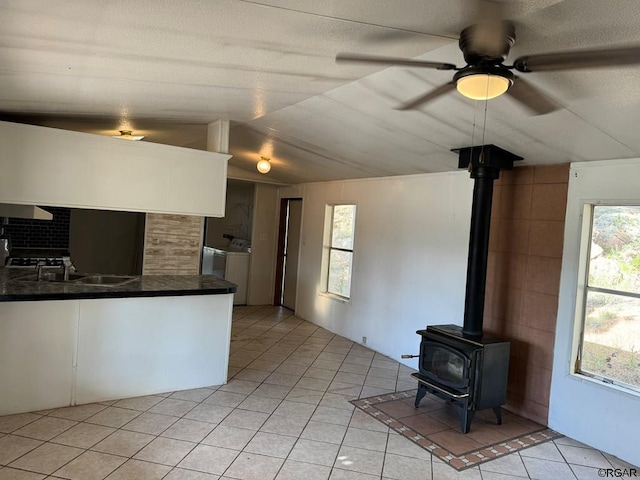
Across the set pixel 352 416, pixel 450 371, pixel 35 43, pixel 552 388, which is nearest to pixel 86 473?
pixel 352 416

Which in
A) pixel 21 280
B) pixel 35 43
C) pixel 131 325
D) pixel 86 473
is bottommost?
pixel 86 473

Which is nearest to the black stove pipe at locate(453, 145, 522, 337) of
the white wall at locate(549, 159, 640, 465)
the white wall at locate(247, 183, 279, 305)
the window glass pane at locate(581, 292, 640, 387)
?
the white wall at locate(549, 159, 640, 465)

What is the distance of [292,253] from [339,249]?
4.60ft

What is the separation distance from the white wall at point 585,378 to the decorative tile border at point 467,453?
0.72ft

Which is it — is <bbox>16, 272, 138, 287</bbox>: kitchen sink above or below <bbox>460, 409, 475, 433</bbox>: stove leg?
above

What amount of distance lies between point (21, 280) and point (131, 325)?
99 cm

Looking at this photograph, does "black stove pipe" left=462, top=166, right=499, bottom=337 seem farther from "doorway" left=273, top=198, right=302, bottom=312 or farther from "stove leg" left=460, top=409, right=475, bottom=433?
"doorway" left=273, top=198, right=302, bottom=312

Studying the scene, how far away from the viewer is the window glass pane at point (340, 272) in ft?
19.6

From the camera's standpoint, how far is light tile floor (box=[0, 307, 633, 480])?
8.25ft

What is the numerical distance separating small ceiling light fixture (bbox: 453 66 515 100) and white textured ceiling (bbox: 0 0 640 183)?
0.67 feet

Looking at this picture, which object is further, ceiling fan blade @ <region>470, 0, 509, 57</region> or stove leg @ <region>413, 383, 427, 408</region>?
stove leg @ <region>413, 383, 427, 408</region>

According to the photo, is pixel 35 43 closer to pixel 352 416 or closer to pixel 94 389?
pixel 94 389

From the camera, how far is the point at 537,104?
2527 millimetres

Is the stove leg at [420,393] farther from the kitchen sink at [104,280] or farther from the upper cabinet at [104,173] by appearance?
the kitchen sink at [104,280]
